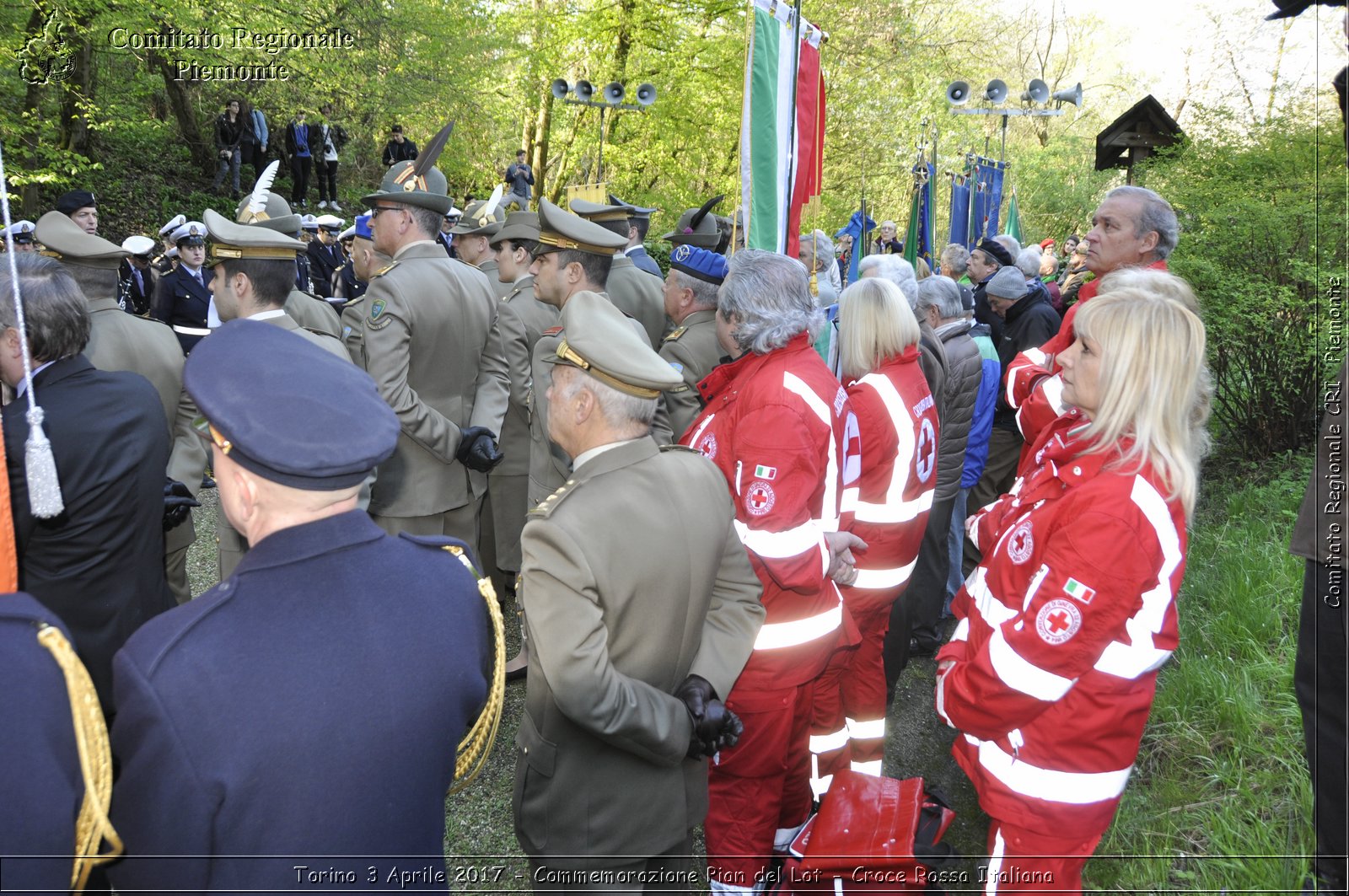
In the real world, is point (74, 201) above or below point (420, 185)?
below

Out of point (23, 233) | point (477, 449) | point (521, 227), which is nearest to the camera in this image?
point (477, 449)

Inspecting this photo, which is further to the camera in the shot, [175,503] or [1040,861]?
[175,503]

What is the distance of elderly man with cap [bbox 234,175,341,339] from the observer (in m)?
4.42

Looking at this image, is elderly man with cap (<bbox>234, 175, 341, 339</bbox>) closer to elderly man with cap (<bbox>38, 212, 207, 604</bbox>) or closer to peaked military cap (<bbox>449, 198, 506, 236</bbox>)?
elderly man with cap (<bbox>38, 212, 207, 604</bbox>)

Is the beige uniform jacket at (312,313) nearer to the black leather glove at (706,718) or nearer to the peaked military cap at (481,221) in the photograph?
the peaked military cap at (481,221)

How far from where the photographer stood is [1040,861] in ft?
7.81

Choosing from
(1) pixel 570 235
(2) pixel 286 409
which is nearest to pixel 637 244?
(1) pixel 570 235

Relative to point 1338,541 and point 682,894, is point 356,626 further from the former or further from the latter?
point 1338,541

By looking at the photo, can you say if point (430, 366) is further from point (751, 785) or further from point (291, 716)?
point (291, 716)

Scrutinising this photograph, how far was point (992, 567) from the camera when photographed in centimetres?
262

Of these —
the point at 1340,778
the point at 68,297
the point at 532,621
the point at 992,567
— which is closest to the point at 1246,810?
the point at 1340,778

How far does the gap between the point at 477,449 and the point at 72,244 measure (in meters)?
1.92

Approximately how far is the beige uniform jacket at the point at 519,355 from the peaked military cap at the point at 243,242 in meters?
1.50

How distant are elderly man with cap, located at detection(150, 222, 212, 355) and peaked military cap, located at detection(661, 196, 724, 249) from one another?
5.29 meters
